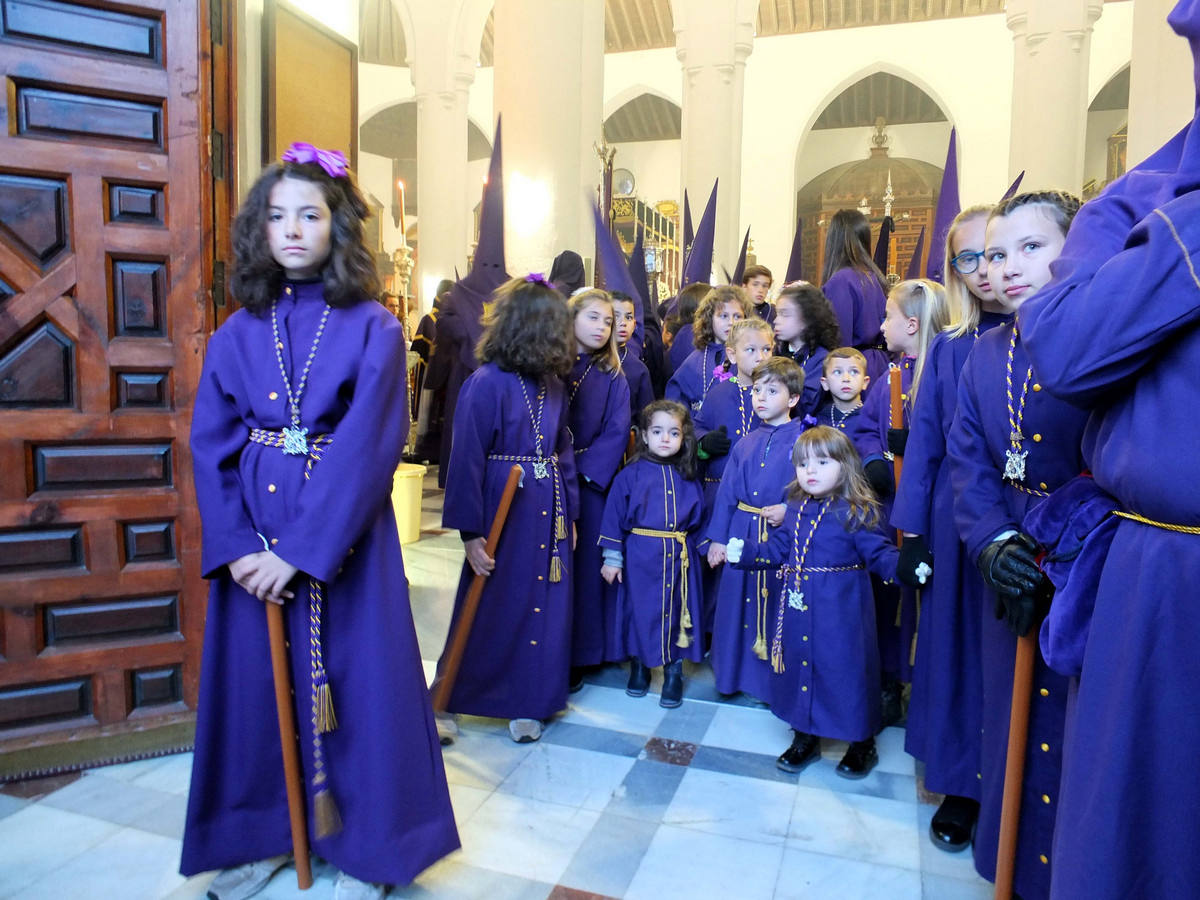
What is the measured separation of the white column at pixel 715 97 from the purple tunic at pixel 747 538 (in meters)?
7.67

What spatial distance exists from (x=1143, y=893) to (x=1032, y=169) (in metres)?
9.84

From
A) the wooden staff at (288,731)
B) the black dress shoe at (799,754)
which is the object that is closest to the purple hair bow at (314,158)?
the wooden staff at (288,731)

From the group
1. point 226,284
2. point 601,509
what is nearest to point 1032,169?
point 601,509

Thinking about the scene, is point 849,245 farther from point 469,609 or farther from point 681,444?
point 469,609

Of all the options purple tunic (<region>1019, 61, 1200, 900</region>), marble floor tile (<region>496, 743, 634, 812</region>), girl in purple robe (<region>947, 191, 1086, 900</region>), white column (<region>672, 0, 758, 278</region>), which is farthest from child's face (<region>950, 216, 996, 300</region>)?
white column (<region>672, 0, 758, 278</region>)

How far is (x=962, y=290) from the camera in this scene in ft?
8.00

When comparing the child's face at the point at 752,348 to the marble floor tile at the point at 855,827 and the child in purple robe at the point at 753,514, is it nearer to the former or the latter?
the child in purple robe at the point at 753,514

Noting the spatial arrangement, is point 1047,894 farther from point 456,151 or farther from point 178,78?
point 456,151

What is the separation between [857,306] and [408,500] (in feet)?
10.8

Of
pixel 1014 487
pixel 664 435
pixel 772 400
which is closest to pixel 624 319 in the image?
pixel 664 435

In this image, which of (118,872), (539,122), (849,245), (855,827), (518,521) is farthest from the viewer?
(539,122)

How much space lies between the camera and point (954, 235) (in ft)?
7.84

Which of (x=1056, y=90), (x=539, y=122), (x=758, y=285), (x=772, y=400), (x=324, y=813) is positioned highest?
(x=1056, y=90)

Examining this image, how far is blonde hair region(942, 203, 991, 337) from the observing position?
2.40 m
